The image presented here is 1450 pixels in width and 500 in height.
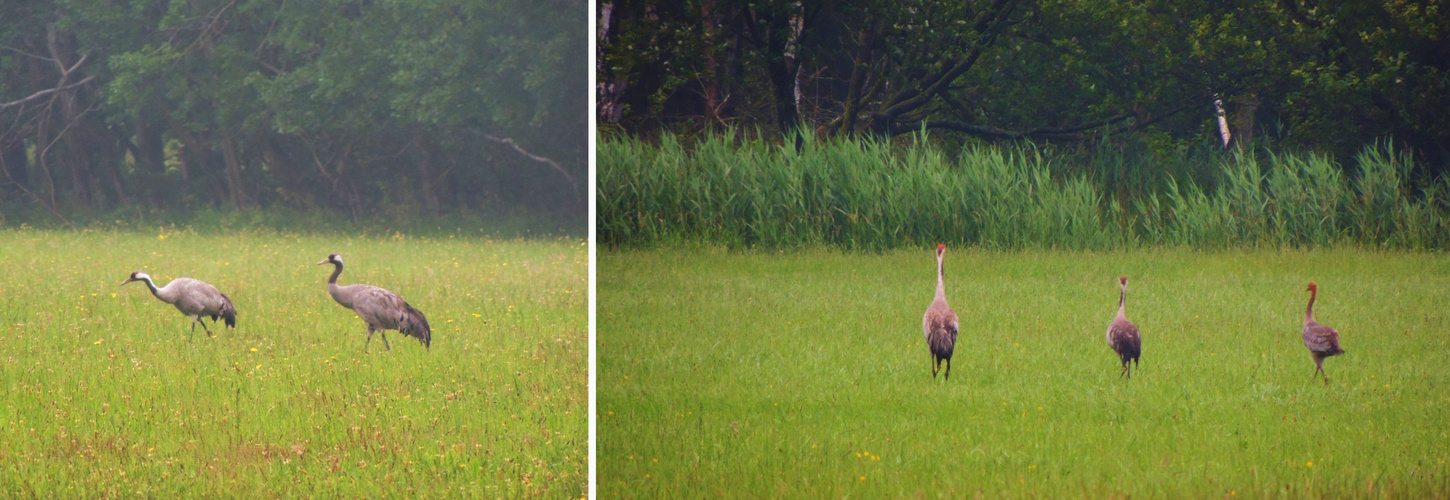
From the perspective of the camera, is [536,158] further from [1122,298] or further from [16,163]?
[1122,298]

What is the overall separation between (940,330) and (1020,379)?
339 millimetres

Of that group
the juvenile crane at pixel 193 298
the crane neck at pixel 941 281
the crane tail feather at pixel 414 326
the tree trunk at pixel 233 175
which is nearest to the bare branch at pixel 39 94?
the tree trunk at pixel 233 175

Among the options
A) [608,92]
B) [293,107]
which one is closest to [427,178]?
[293,107]

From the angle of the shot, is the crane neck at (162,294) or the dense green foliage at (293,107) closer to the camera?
the crane neck at (162,294)

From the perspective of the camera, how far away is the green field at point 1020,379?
3.64 m

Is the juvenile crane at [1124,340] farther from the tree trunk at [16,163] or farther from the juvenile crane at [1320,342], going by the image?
the tree trunk at [16,163]

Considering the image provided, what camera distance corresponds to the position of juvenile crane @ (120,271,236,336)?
5090 mm

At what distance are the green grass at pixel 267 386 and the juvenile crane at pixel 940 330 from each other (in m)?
1.43

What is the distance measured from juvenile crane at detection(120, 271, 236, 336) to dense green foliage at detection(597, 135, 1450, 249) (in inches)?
83.5

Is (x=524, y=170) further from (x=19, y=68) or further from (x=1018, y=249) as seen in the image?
(x=1018, y=249)

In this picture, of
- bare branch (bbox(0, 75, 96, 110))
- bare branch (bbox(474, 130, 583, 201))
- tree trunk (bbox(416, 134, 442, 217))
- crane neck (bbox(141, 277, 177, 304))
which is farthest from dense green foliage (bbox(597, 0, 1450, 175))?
bare branch (bbox(0, 75, 96, 110))

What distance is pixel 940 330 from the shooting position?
13.0 feet

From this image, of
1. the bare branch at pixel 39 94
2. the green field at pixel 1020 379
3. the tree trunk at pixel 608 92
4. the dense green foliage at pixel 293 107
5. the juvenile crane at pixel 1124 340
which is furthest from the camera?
the dense green foliage at pixel 293 107

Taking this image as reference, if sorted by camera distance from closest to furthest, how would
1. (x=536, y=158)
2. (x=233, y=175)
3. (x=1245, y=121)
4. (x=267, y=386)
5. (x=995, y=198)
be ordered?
(x=1245, y=121)
(x=995, y=198)
(x=267, y=386)
(x=233, y=175)
(x=536, y=158)
